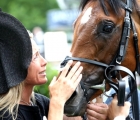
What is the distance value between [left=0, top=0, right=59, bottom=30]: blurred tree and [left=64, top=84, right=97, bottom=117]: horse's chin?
3258 centimetres

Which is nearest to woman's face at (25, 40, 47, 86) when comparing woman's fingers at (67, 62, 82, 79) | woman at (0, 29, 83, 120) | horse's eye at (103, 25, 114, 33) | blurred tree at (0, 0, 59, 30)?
woman at (0, 29, 83, 120)

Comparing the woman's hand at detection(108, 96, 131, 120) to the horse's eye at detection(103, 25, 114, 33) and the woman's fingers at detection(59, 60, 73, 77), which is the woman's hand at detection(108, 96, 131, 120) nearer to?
the woman's fingers at detection(59, 60, 73, 77)

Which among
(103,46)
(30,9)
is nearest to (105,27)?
(103,46)

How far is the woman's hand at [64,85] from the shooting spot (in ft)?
11.1

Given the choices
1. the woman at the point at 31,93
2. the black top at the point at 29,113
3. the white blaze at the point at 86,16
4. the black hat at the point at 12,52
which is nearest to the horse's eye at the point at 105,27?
the white blaze at the point at 86,16

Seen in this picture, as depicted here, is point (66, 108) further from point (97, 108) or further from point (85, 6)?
point (85, 6)

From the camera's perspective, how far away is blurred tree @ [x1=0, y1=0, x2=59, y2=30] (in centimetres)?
3686

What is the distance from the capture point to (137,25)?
4062mm

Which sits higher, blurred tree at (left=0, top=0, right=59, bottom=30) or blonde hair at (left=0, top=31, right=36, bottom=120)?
blonde hair at (left=0, top=31, right=36, bottom=120)

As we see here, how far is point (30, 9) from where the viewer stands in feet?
131

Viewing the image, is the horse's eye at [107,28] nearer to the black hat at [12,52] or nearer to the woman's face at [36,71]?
the woman's face at [36,71]

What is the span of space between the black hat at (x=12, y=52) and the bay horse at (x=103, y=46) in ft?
1.55

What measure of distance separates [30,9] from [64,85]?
1456 inches

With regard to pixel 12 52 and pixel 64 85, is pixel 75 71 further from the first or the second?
pixel 12 52
